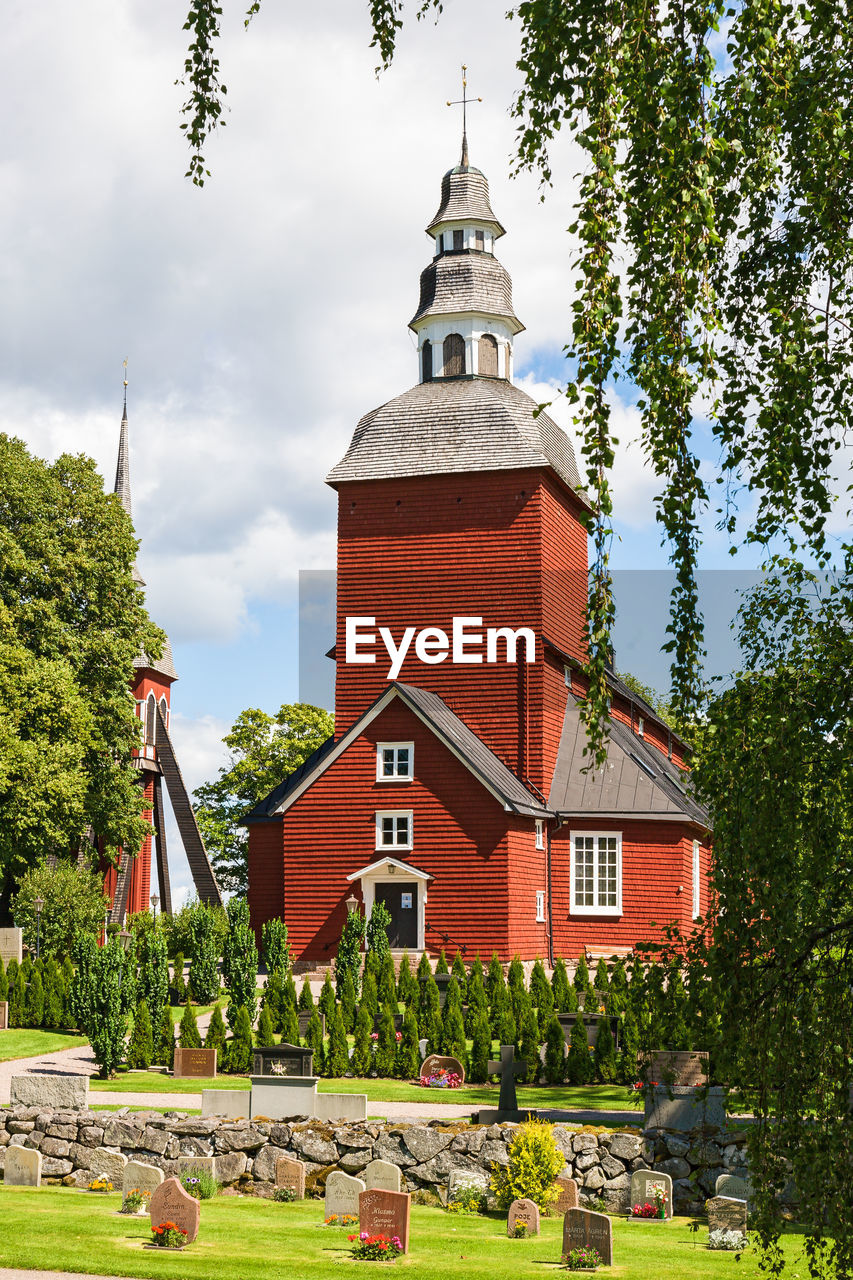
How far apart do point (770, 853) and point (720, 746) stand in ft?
2.27

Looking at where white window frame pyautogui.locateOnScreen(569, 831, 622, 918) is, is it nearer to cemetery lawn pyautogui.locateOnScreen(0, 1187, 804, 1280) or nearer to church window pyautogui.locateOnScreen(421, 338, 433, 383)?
church window pyautogui.locateOnScreen(421, 338, 433, 383)

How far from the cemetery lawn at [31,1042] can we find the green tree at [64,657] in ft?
36.7

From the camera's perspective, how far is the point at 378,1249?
1192cm

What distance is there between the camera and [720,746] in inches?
230

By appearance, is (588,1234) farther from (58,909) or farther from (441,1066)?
(58,909)

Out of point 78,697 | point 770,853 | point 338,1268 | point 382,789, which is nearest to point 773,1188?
point 770,853

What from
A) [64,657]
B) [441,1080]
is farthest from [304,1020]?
[64,657]

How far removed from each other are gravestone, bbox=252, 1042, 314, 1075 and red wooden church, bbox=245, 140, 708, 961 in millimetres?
12597

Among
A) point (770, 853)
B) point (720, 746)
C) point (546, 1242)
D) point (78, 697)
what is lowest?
point (546, 1242)

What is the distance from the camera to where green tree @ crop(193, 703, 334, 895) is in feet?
192

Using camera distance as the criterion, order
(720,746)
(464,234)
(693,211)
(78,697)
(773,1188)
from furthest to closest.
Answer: (464,234) < (78,697) < (720,746) < (773,1188) < (693,211)

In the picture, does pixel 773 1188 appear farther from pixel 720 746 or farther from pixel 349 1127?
pixel 349 1127

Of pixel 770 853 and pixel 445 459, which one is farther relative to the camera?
pixel 445 459

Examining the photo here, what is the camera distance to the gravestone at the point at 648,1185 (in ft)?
44.8
